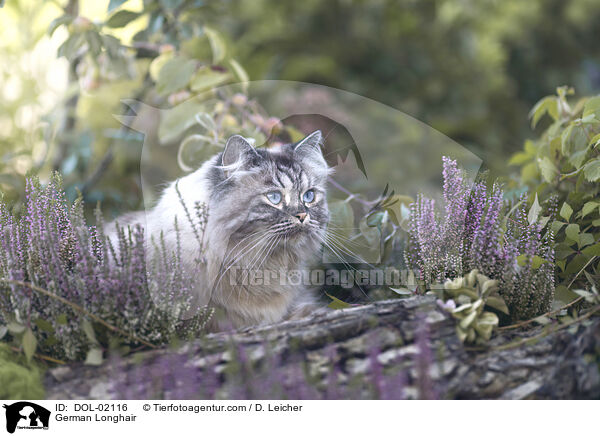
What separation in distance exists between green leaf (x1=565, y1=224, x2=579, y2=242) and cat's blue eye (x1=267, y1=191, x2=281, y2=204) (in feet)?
2.04

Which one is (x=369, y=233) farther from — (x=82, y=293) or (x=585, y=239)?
(x=82, y=293)

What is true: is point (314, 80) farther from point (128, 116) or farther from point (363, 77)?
point (128, 116)

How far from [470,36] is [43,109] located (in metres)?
2.58

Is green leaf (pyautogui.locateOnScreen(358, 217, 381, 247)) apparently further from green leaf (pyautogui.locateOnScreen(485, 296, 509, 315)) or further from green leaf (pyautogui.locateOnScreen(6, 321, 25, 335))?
green leaf (pyautogui.locateOnScreen(6, 321, 25, 335))

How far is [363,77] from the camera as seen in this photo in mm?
3633

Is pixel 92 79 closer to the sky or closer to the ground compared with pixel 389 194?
closer to the sky

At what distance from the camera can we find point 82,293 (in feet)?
3.41

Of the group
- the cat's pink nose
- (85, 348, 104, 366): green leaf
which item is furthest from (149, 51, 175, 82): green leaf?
(85, 348, 104, 366): green leaf

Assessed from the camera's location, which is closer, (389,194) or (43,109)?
(389,194)

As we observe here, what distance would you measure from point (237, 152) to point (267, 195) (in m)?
0.11

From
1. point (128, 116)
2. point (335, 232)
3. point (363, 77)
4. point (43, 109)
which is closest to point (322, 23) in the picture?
point (363, 77)

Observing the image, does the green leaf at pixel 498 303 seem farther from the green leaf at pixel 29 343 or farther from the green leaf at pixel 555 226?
the green leaf at pixel 29 343

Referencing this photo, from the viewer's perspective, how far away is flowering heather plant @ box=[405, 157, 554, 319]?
1.11 m

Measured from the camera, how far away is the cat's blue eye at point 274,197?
3.69 feet
